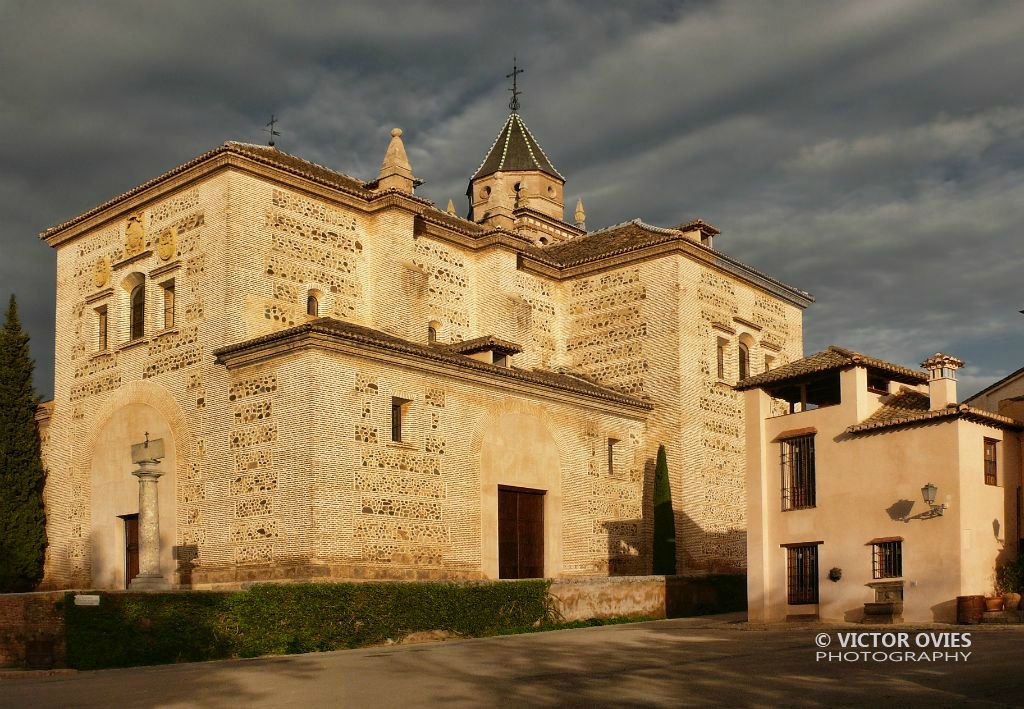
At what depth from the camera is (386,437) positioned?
26.3m

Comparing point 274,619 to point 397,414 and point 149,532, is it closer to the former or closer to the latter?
point 149,532

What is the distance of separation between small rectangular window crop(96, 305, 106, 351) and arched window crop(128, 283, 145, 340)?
3.75 feet

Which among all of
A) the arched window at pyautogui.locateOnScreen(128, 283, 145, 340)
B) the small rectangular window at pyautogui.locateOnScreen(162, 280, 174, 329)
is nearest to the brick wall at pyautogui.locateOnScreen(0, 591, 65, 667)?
the small rectangular window at pyautogui.locateOnScreen(162, 280, 174, 329)

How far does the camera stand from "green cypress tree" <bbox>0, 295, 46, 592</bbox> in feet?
102

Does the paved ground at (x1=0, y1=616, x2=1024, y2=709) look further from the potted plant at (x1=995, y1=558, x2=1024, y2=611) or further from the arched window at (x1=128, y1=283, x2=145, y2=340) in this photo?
the arched window at (x1=128, y1=283, x2=145, y2=340)

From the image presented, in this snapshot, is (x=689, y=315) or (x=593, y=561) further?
(x=689, y=315)

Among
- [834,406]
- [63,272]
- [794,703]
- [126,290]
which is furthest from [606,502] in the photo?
[794,703]

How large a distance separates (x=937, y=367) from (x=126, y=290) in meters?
19.9

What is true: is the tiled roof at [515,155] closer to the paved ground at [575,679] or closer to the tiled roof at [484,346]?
the tiled roof at [484,346]

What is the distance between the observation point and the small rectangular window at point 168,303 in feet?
96.7

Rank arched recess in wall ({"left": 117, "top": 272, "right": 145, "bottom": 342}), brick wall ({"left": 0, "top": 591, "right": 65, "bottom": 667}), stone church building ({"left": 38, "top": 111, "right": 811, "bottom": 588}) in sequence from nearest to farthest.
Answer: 1. brick wall ({"left": 0, "top": 591, "right": 65, "bottom": 667})
2. stone church building ({"left": 38, "top": 111, "right": 811, "bottom": 588})
3. arched recess in wall ({"left": 117, "top": 272, "right": 145, "bottom": 342})

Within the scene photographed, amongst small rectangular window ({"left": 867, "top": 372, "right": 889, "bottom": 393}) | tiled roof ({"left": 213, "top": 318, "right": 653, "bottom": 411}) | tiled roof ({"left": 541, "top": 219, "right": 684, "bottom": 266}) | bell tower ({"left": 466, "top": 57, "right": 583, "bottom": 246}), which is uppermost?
bell tower ({"left": 466, "top": 57, "right": 583, "bottom": 246})

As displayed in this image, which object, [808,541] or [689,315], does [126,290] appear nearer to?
[689,315]

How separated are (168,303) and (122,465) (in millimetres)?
4191
